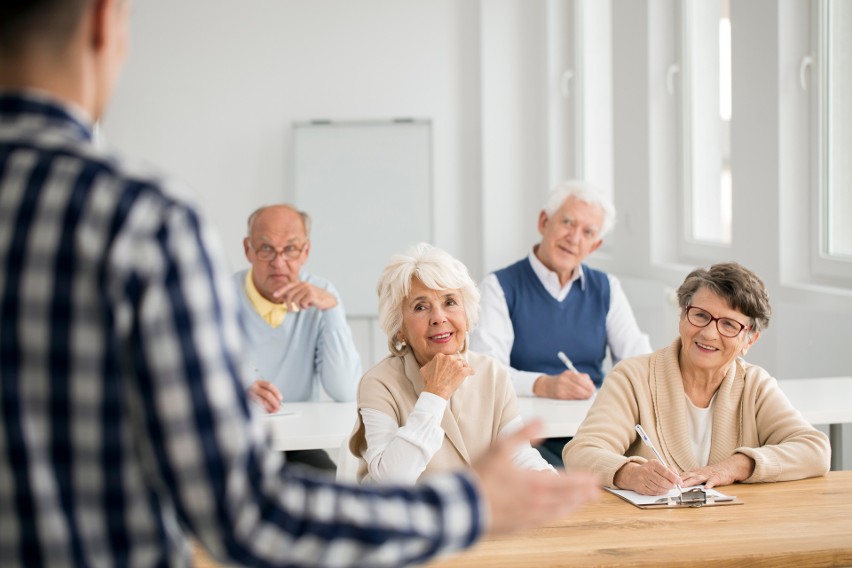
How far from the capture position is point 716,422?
263 centimetres

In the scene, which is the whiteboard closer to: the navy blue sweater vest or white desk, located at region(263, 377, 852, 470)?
the navy blue sweater vest

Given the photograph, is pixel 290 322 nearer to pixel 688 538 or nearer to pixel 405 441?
pixel 405 441

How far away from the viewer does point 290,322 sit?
4004mm

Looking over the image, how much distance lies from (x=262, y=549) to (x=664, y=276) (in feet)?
16.1

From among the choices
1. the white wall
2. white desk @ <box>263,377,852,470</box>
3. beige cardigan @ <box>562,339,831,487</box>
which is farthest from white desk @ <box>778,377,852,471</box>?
the white wall

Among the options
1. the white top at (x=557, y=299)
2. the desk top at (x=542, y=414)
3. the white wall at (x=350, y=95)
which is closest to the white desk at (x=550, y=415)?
the desk top at (x=542, y=414)

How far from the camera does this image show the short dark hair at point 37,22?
87 centimetres

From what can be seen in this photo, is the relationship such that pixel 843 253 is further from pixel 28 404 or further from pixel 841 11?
pixel 28 404

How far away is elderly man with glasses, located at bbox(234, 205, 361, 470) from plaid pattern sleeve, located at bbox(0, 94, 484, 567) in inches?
120

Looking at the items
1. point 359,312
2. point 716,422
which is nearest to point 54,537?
point 716,422

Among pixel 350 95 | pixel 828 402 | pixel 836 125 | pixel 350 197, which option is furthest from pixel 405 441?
pixel 350 95

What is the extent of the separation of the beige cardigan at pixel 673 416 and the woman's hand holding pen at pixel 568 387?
3.19 ft

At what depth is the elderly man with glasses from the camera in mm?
3930

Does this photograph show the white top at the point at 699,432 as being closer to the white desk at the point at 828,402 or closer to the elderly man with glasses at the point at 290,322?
the white desk at the point at 828,402
